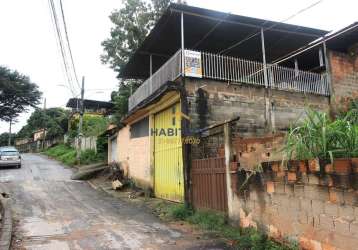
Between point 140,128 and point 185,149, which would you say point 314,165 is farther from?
point 140,128

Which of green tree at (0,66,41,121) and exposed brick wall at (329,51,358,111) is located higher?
green tree at (0,66,41,121)

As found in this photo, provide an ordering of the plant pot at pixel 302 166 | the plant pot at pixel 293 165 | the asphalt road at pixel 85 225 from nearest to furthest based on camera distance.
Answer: the plant pot at pixel 302 166 < the plant pot at pixel 293 165 < the asphalt road at pixel 85 225

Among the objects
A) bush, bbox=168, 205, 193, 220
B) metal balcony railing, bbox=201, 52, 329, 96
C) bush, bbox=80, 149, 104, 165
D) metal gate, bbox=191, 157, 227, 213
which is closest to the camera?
metal gate, bbox=191, 157, 227, 213

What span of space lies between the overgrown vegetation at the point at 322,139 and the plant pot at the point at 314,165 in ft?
0.23

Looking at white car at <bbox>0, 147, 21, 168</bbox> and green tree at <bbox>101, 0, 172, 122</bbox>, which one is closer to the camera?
white car at <bbox>0, 147, 21, 168</bbox>

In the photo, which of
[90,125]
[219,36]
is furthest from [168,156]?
[90,125]

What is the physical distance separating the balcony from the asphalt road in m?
4.37

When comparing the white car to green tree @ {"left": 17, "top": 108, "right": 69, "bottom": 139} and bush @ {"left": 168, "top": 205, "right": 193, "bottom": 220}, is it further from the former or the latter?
green tree @ {"left": 17, "top": 108, "right": 69, "bottom": 139}

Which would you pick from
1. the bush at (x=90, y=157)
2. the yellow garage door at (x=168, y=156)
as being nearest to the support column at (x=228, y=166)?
the yellow garage door at (x=168, y=156)

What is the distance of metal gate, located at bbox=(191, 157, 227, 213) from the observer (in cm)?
656

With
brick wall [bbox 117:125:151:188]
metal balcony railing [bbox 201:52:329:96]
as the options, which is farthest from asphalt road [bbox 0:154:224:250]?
metal balcony railing [bbox 201:52:329:96]

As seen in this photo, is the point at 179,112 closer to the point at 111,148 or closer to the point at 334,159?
the point at 334,159

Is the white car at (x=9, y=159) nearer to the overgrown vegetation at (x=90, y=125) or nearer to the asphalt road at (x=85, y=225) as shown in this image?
the overgrown vegetation at (x=90, y=125)

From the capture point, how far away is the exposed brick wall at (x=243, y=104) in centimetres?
947
